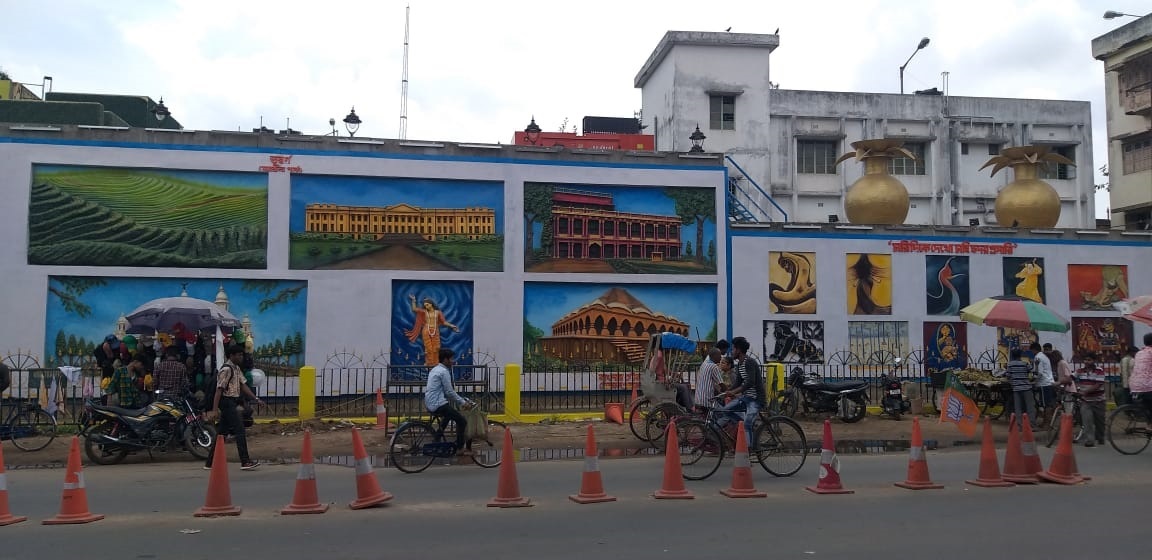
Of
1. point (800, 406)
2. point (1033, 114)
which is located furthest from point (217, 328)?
point (1033, 114)

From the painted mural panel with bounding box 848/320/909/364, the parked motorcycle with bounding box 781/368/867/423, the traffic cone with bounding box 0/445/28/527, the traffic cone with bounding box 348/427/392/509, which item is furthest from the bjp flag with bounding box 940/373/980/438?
the traffic cone with bounding box 0/445/28/527

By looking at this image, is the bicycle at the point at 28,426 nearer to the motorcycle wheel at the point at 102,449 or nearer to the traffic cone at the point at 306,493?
the motorcycle wheel at the point at 102,449

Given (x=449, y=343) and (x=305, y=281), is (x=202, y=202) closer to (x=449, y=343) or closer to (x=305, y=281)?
(x=305, y=281)

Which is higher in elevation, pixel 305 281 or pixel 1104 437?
pixel 305 281

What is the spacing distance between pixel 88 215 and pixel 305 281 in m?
5.37

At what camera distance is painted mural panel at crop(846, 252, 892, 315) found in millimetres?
25859

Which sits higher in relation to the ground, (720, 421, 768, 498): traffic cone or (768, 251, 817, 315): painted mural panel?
(768, 251, 817, 315): painted mural panel

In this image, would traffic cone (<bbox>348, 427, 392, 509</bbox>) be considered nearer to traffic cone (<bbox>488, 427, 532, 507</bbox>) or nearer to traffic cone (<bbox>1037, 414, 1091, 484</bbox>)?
traffic cone (<bbox>488, 427, 532, 507</bbox>)

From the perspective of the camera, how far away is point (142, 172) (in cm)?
2244

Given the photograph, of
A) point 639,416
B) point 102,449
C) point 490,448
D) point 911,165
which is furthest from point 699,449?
point 911,165

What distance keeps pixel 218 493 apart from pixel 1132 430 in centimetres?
1295

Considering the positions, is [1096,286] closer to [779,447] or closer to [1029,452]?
[1029,452]

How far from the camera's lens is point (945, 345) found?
2622 cm

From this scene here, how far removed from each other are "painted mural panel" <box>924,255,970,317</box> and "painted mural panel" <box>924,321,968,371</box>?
1.24 feet
